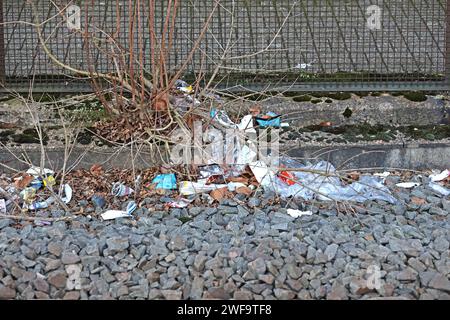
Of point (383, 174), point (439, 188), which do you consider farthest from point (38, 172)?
point (439, 188)

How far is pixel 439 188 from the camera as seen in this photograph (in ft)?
19.3

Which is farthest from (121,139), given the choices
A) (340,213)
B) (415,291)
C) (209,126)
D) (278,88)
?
(415,291)

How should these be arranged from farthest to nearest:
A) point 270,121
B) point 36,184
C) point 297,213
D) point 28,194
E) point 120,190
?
point 270,121
point 36,184
point 120,190
point 28,194
point 297,213

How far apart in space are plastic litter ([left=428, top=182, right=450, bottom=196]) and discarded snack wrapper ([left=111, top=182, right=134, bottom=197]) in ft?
6.70

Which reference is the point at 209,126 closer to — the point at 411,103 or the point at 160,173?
the point at 160,173

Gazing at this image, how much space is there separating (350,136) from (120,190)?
1.81 meters

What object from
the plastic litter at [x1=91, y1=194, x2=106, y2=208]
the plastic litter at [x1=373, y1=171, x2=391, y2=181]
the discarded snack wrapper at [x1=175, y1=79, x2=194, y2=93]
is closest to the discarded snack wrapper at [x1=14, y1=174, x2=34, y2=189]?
the plastic litter at [x1=91, y1=194, x2=106, y2=208]

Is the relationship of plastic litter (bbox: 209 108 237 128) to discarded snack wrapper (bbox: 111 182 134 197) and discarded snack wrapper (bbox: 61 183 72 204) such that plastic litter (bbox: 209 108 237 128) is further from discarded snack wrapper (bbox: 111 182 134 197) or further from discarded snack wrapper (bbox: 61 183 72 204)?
discarded snack wrapper (bbox: 61 183 72 204)

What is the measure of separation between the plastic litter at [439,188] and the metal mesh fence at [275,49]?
3.54ft

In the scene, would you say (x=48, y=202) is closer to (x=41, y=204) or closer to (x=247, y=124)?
(x=41, y=204)

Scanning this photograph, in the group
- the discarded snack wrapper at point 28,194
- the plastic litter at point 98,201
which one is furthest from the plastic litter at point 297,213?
the discarded snack wrapper at point 28,194

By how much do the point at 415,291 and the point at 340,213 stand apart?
3.85 ft

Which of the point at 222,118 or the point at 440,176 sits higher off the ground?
the point at 222,118

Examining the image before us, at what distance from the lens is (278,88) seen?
6.60 meters
